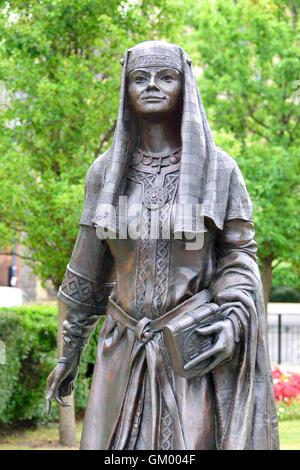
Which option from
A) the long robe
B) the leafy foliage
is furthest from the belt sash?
the leafy foliage

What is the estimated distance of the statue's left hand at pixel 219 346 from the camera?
12.0ft

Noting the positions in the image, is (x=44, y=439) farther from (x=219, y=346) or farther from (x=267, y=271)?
(x=219, y=346)

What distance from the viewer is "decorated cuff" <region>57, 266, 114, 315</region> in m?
4.22

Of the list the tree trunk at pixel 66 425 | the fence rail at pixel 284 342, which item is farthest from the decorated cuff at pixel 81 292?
Result: the fence rail at pixel 284 342

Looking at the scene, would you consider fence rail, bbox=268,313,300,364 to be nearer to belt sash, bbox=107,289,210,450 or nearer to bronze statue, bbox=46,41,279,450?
bronze statue, bbox=46,41,279,450

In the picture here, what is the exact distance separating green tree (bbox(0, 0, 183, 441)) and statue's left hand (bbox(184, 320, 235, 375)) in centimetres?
632

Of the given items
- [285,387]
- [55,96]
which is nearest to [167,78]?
[55,96]

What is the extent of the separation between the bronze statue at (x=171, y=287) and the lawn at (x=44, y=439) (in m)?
7.12

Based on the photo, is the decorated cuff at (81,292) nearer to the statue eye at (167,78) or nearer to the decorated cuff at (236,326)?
the decorated cuff at (236,326)

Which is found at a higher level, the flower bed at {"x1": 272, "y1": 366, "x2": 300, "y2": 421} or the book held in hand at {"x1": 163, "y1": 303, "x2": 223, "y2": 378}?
the book held in hand at {"x1": 163, "y1": 303, "x2": 223, "y2": 378}

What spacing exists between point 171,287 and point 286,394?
9939 mm

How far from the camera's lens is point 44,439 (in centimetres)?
1140

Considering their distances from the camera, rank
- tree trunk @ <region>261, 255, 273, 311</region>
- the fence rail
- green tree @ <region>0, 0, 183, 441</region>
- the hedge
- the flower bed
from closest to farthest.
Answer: green tree @ <region>0, 0, 183, 441</region> → the hedge → the flower bed → tree trunk @ <region>261, 255, 273, 311</region> → the fence rail
